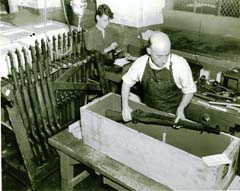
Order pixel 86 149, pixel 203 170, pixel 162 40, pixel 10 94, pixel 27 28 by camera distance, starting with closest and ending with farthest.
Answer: pixel 203 170, pixel 162 40, pixel 86 149, pixel 10 94, pixel 27 28

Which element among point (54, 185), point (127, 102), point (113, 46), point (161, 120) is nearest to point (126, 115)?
point (127, 102)

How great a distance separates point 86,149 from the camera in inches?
106

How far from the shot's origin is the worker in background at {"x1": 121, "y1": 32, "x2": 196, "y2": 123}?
266cm

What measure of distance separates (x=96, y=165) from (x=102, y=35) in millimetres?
2316

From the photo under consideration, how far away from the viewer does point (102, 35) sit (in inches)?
172

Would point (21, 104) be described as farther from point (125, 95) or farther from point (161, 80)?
point (161, 80)

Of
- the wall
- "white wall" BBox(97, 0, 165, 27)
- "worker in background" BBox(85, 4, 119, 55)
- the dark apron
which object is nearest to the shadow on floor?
the dark apron

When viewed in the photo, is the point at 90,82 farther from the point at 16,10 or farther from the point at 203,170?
the point at 16,10

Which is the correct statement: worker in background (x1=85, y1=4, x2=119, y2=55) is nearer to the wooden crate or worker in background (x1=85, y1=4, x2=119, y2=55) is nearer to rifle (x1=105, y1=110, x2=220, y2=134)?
the wooden crate

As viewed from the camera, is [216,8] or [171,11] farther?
[171,11]

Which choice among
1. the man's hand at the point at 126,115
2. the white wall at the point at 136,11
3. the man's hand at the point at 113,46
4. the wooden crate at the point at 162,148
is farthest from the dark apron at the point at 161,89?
the white wall at the point at 136,11

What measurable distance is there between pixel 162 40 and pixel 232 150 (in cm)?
98

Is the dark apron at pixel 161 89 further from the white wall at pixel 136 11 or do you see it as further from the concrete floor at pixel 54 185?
the white wall at pixel 136 11

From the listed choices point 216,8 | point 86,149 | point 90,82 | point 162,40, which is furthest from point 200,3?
point 86,149
